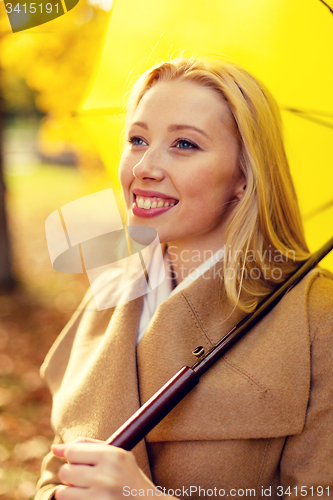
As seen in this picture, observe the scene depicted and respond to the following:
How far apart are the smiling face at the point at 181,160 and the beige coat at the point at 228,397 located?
1.02 feet

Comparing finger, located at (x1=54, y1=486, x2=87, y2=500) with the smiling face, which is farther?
the smiling face

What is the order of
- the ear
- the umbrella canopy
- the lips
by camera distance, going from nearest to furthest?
1. the umbrella canopy
2. the lips
3. the ear

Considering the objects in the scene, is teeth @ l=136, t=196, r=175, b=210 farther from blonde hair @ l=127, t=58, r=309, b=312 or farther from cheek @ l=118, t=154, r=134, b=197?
blonde hair @ l=127, t=58, r=309, b=312

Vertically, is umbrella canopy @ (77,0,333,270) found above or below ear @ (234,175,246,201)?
above

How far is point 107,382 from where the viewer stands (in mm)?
1697

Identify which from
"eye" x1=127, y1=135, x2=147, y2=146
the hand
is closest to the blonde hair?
"eye" x1=127, y1=135, x2=147, y2=146


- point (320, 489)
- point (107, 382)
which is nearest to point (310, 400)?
point (320, 489)

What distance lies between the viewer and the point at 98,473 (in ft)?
3.98

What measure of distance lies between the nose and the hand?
1028 millimetres

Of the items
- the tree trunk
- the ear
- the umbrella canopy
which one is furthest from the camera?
the tree trunk

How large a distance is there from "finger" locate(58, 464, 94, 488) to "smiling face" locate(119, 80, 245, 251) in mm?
926

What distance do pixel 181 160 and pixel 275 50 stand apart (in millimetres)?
590

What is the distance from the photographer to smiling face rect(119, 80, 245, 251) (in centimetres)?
163

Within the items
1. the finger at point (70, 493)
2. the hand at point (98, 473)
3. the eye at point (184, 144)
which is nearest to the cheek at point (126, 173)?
the eye at point (184, 144)
